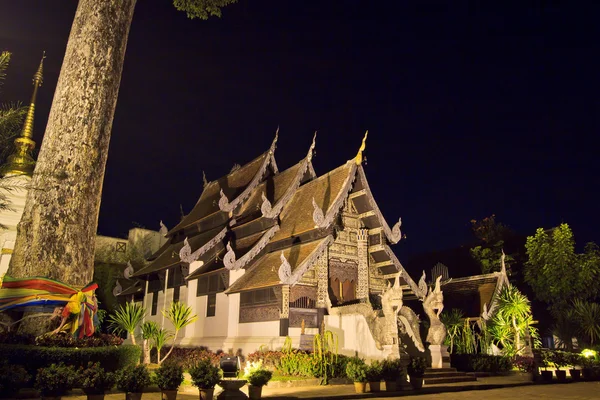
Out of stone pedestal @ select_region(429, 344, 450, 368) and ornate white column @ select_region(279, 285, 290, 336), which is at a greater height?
ornate white column @ select_region(279, 285, 290, 336)

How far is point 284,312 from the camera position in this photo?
16766mm

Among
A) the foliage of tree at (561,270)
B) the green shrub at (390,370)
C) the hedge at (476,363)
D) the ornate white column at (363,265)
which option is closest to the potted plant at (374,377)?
the green shrub at (390,370)

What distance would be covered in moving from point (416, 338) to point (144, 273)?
14119 millimetres

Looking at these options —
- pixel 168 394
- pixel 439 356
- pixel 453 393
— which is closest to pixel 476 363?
pixel 439 356

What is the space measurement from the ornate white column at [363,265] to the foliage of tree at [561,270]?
1332cm

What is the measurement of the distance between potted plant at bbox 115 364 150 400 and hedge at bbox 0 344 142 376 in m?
0.26

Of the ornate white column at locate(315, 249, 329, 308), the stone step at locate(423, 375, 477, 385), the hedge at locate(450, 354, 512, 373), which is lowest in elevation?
the stone step at locate(423, 375, 477, 385)

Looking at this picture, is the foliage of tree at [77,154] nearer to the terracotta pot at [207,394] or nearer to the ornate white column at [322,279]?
the terracotta pot at [207,394]

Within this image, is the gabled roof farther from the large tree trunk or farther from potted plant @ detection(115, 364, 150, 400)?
the large tree trunk

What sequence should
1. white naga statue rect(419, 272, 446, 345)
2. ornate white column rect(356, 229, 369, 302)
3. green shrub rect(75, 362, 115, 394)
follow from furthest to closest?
ornate white column rect(356, 229, 369, 302)
white naga statue rect(419, 272, 446, 345)
green shrub rect(75, 362, 115, 394)

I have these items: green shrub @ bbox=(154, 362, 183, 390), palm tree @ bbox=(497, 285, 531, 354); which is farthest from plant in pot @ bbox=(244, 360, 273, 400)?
palm tree @ bbox=(497, 285, 531, 354)

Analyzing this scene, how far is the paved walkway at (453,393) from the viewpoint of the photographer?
1120cm

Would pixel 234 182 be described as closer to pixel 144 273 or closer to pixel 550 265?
pixel 144 273

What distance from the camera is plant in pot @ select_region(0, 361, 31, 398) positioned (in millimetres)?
7195
